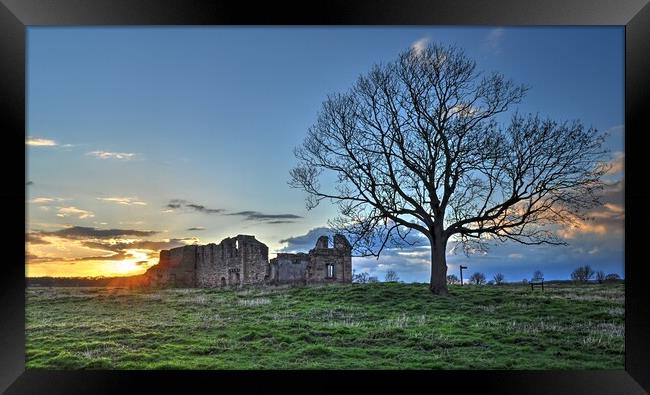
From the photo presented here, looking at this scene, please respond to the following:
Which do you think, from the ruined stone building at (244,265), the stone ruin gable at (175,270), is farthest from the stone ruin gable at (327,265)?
the stone ruin gable at (175,270)

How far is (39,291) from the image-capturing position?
1316cm

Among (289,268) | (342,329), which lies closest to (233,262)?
(289,268)

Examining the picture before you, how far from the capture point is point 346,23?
4941 mm

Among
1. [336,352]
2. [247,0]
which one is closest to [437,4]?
[247,0]

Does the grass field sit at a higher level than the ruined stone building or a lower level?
lower

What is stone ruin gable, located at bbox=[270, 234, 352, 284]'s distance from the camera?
13141 mm

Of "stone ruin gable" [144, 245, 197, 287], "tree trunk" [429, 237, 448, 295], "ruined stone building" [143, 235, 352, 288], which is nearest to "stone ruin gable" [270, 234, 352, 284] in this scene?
"ruined stone building" [143, 235, 352, 288]

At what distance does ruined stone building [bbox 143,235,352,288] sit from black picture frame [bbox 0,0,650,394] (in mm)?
6655

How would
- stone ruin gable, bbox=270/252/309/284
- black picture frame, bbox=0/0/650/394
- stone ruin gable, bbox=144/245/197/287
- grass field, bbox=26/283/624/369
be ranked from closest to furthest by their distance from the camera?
black picture frame, bbox=0/0/650/394 → grass field, bbox=26/283/624/369 → stone ruin gable, bbox=270/252/309/284 → stone ruin gable, bbox=144/245/197/287

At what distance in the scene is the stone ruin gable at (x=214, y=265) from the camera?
14.2 m

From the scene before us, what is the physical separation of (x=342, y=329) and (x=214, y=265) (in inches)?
291

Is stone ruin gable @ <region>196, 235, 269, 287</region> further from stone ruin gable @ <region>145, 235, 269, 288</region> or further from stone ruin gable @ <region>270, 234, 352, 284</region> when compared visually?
stone ruin gable @ <region>270, 234, 352, 284</region>

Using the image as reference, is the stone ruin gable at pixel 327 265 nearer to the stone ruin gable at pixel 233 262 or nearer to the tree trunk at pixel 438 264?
the stone ruin gable at pixel 233 262

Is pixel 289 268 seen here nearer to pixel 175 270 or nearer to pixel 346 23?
pixel 175 270
